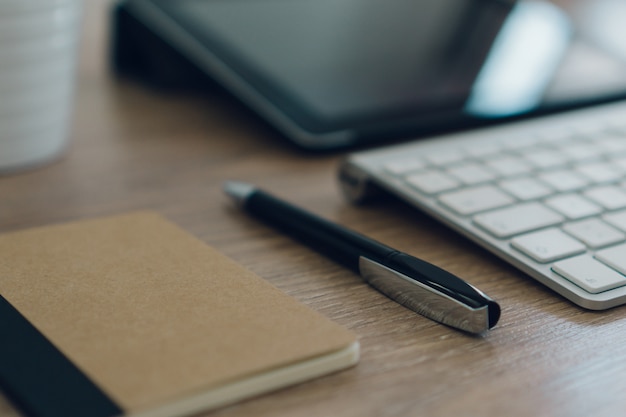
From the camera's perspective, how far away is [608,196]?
0.46 metres

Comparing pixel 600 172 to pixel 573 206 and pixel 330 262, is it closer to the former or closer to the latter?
pixel 573 206

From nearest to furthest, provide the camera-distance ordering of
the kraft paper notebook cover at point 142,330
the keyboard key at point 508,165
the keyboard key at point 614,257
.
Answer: the kraft paper notebook cover at point 142,330 < the keyboard key at point 614,257 < the keyboard key at point 508,165

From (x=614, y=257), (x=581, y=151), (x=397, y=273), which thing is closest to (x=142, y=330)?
(x=397, y=273)

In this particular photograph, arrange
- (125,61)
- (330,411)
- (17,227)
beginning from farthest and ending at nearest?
1. (125,61)
2. (17,227)
3. (330,411)

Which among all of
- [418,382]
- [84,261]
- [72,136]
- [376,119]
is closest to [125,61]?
[72,136]

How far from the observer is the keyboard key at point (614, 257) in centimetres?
39

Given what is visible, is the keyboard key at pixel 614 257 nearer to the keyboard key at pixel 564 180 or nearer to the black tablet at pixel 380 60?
the keyboard key at pixel 564 180

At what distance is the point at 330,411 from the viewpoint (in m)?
0.29

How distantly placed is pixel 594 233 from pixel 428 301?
115mm

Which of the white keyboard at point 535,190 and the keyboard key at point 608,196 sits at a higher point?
the keyboard key at point 608,196

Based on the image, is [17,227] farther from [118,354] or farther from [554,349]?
[554,349]

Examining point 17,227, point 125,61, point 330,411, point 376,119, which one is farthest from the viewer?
point 125,61

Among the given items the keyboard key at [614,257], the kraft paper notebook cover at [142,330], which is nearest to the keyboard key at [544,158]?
the keyboard key at [614,257]

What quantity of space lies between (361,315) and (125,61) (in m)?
0.46
